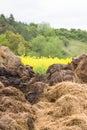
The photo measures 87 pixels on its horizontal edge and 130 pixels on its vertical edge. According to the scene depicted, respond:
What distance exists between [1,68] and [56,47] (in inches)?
2060

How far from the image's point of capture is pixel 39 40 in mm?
66438

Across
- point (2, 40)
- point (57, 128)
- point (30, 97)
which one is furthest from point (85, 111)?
point (2, 40)

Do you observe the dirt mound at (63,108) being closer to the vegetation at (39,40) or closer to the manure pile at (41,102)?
the manure pile at (41,102)

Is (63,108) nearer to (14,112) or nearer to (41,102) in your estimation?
(14,112)

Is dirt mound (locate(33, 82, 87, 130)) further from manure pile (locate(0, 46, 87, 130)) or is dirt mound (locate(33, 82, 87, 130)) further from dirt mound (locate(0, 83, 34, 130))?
dirt mound (locate(0, 83, 34, 130))

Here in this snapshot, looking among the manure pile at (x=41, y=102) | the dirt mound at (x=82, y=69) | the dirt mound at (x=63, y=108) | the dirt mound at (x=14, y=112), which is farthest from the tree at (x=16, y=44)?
the dirt mound at (x=14, y=112)

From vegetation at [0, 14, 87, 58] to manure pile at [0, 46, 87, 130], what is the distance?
1087 inches

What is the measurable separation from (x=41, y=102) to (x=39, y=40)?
55773 millimetres

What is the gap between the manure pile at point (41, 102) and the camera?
8531 mm

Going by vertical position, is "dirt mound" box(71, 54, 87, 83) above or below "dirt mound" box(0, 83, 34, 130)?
below

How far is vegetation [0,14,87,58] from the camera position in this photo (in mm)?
55438

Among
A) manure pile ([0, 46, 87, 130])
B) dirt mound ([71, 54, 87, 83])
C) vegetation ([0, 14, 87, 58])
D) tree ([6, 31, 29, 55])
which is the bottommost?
vegetation ([0, 14, 87, 58])

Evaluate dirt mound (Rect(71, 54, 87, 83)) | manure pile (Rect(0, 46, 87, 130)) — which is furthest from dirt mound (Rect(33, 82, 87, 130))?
dirt mound (Rect(71, 54, 87, 83))

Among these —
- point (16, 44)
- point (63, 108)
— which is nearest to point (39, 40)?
point (16, 44)
